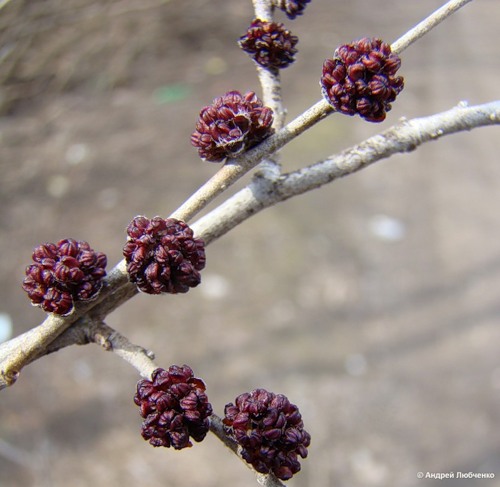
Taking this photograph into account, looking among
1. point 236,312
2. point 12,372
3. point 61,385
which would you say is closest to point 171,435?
point 12,372

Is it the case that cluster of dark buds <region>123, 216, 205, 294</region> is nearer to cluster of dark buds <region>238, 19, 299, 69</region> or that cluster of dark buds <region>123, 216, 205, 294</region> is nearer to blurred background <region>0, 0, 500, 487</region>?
cluster of dark buds <region>238, 19, 299, 69</region>

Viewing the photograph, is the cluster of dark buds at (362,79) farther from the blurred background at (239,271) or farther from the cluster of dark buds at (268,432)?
the blurred background at (239,271)

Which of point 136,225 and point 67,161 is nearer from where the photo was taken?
point 136,225

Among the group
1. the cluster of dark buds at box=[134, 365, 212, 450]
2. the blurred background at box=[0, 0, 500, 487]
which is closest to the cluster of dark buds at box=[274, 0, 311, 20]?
the cluster of dark buds at box=[134, 365, 212, 450]

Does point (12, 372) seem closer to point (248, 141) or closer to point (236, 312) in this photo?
point (248, 141)

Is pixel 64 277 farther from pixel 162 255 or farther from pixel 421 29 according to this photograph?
pixel 421 29

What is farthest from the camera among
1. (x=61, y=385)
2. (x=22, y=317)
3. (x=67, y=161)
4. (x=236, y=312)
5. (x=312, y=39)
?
(x=312, y=39)
